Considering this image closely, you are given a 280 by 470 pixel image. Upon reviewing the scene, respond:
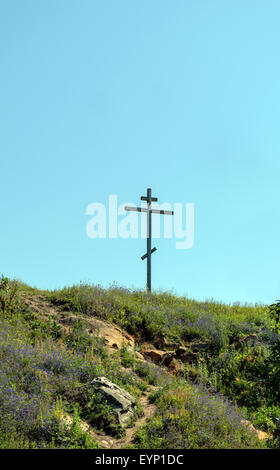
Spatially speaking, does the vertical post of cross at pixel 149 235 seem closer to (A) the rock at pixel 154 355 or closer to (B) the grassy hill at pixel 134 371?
(B) the grassy hill at pixel 134 371

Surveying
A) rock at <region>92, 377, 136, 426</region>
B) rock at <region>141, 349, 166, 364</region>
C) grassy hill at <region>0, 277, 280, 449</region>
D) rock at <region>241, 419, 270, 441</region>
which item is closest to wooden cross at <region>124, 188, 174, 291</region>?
grassy hill at <region>0, 277, 280, 449</region>

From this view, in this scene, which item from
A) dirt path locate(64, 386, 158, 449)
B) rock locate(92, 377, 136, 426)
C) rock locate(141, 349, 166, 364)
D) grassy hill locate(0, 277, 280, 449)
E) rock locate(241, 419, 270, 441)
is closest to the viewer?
dirt path locate(64, 386, 158, 449)

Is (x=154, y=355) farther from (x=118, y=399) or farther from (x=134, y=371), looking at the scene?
(x=118, y=399)

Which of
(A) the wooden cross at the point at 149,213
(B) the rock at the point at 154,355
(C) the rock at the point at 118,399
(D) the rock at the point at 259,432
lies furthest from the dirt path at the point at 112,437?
(A) the wooden cross at the point at 149,213

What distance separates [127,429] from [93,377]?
153cm

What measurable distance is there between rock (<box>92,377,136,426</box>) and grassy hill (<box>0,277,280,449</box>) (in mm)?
138

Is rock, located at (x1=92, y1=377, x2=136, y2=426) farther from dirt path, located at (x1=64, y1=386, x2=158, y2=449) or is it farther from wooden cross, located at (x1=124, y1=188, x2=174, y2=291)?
wooden cross, located at (x1=124, y1=188, x2=174, y2=291)

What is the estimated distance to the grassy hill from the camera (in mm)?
9328

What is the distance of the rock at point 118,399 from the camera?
998 cm

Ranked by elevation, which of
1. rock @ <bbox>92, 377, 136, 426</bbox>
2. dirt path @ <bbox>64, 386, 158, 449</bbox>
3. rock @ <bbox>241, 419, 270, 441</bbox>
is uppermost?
rock @ <bbox>92, 377, 136, 426</bbox>

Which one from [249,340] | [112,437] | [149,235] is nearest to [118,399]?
[112,437]

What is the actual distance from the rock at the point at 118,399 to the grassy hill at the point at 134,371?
138 mm

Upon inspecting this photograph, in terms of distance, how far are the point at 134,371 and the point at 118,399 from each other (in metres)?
2.25
